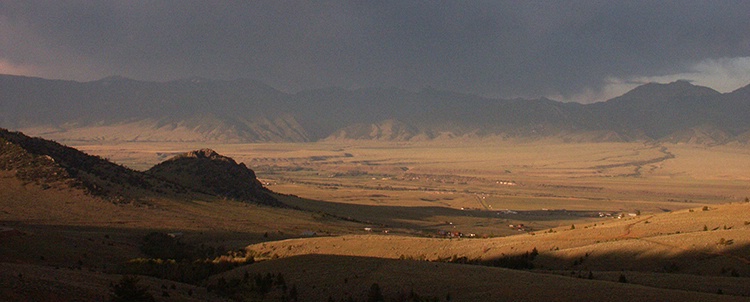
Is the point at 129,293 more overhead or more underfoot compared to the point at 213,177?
more underfoot

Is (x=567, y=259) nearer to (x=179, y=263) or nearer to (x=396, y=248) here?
(x=396, y=248)

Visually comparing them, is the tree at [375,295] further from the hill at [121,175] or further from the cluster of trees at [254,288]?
the hill at [121,175]

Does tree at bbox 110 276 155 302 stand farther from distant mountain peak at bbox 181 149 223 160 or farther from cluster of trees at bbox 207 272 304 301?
distant mountain peak at bbox 181 149 223 160

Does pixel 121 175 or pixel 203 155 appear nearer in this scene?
pixel 121 175

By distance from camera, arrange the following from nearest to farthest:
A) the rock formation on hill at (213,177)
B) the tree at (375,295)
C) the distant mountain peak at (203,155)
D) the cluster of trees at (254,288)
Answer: the tree at (375,295), the cluster of trees at (254,288), the rock formation on hill at (213,177), the distant mountain peak at (203,155)

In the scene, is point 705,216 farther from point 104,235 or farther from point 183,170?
point 183,170

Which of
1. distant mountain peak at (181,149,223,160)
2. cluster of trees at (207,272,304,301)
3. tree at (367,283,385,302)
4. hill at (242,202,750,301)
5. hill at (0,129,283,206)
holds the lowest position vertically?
cluster of trees at (207,272,304,301)

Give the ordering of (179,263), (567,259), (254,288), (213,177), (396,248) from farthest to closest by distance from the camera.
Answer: (213,177)
(396,248)
(179,263)
(567,259)
(254,288)

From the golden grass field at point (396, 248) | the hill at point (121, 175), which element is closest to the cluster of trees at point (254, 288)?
the golden grass field at point (396, 248)

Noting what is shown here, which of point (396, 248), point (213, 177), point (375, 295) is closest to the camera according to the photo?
point (375, 295)

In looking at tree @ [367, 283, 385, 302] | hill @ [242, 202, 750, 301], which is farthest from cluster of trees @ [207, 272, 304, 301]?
tree @ [367, 283, 385, 302]

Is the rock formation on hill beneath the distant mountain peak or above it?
beneath

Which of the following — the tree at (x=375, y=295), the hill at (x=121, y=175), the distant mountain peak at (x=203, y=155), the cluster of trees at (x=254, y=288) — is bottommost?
the cluster of trees at (x=254, y=288)

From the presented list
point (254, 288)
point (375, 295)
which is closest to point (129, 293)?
point (254, 288)
